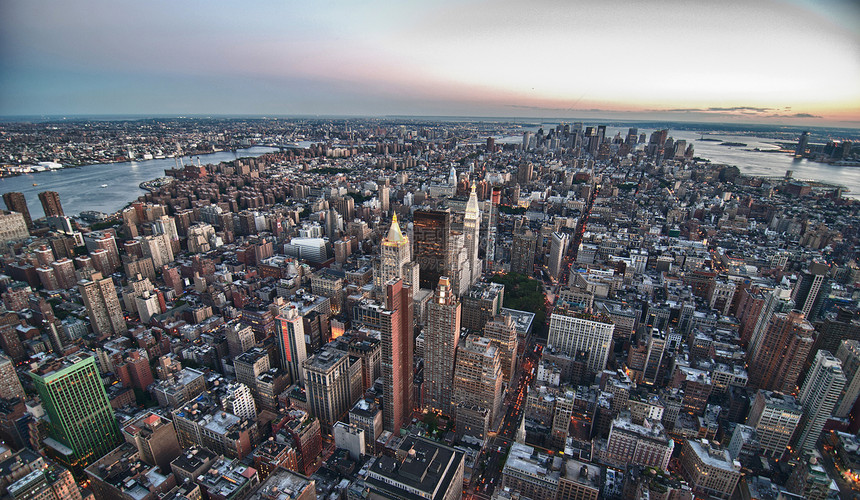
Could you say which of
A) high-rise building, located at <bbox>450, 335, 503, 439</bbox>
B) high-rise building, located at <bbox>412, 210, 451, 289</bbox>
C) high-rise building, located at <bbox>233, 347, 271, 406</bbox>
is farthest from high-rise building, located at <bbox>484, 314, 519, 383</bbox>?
high-rise building, located at <bbox>233, 347, 271, 406</bbox>

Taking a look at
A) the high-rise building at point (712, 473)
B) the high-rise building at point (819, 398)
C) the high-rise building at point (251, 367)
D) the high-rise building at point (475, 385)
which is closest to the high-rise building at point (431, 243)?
the high-rise building at point (475, 385)

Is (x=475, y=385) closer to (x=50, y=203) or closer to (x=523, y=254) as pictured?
(x=523, y=254)

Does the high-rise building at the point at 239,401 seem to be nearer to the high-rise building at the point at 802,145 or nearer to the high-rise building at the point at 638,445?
the high-rise building at the point at 638,445

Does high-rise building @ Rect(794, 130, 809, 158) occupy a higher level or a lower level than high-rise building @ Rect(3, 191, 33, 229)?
higher

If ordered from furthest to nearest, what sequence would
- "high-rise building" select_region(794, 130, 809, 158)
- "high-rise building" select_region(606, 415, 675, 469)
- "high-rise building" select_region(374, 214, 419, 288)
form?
"high-rise building" select_region(794, 130, 809, 158)
"high-rise building" select_region(374, 214, 419, 288)
"high-rise building" select_region(606, 415, 675, 469)

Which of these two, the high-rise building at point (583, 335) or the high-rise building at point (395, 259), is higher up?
the high-rise building at point (395, 259)

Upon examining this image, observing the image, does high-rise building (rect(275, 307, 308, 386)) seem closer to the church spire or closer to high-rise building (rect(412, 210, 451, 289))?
the church spire
